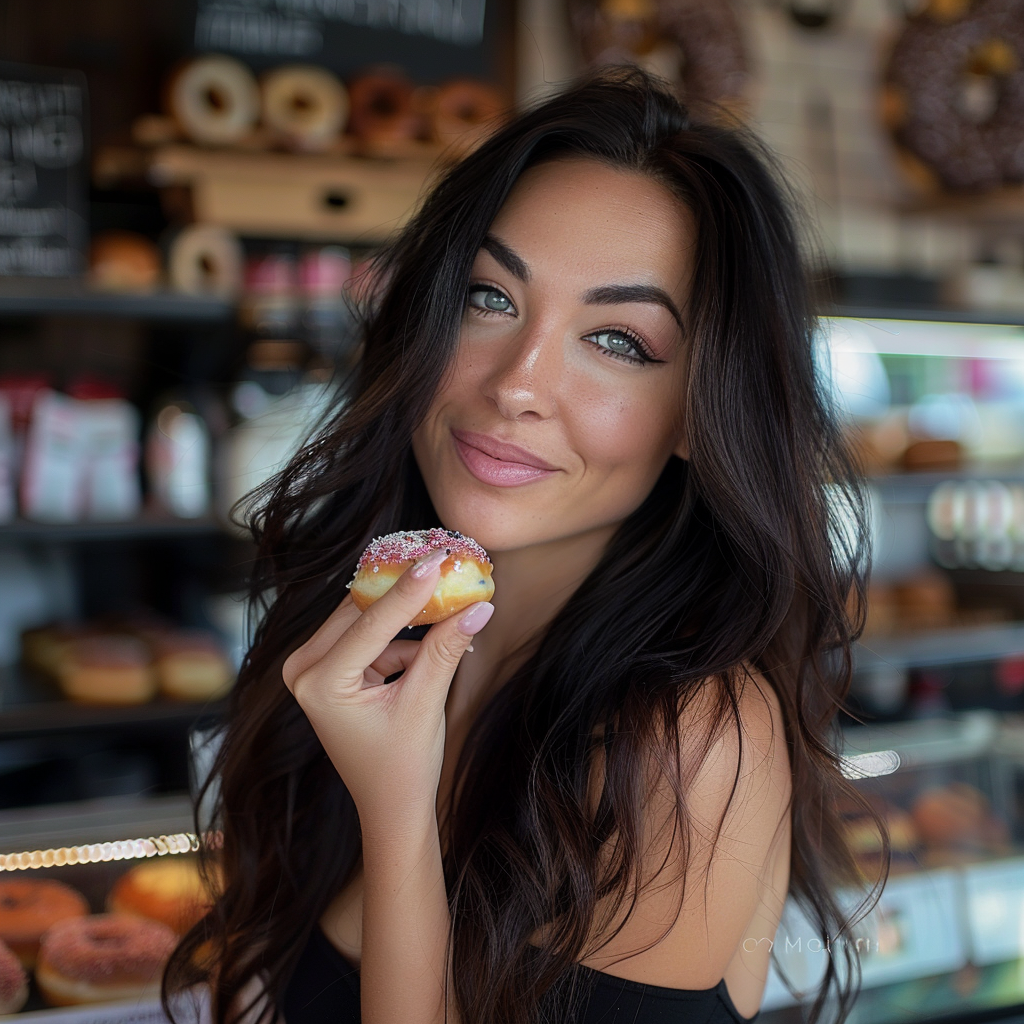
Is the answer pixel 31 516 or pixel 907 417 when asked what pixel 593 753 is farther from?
pixel 907 417

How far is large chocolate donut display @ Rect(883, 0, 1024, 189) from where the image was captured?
11.5 feet

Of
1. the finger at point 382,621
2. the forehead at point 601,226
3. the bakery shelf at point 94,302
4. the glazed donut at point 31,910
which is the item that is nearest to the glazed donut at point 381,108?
the bakery shelf at point 94,302

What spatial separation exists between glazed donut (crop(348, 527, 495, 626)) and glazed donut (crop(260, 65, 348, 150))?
2.06 m

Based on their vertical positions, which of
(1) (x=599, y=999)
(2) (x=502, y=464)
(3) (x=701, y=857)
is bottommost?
(1) (x=599, y=999)

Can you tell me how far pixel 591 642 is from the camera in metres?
1.37

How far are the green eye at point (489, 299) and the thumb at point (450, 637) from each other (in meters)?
0.45

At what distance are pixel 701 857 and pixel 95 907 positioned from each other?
91 cm

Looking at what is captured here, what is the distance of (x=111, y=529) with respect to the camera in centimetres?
281

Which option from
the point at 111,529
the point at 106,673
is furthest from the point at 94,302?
the point at 106,673

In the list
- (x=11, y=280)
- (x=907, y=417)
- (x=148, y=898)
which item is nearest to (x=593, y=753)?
(x=148, y=898)

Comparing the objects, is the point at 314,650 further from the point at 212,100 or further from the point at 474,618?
the point at 212,100

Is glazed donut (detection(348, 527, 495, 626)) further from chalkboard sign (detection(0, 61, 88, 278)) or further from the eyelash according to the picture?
chalkboard sign (detection(0, 61, 88, 278))

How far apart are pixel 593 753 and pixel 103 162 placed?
8.07ft

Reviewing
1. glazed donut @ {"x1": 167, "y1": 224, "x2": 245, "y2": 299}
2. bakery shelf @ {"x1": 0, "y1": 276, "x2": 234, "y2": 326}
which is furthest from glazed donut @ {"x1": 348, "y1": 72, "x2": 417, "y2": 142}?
bakery shelf @ {"x1": 0, "y1": 276, "x2": 234, "y2": 326}
